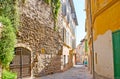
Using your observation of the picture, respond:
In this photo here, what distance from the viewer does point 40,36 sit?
54.1 ft

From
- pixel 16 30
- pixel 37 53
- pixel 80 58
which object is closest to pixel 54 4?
pixel 37 53

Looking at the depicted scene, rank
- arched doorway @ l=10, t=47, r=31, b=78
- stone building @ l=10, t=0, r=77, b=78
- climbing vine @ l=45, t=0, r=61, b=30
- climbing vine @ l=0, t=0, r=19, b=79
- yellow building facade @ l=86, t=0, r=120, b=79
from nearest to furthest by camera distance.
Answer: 1. yellow building facade @ l=86, t=0, r=120, b=79
2. climbing vine @ l=0, t=0, r=19, b=79
3. arched doorway @ l=10, t=47, r=31, b=78
4. stone building @ l=10, t=0, r=77, b=78
5. climbing vine @ l=45, t=0, r=61, b=30

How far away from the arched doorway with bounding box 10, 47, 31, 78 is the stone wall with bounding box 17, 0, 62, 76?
1.89ft

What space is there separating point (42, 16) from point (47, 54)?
332cm

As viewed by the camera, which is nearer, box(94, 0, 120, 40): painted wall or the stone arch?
box(94, 0, 120, 40): painted wall

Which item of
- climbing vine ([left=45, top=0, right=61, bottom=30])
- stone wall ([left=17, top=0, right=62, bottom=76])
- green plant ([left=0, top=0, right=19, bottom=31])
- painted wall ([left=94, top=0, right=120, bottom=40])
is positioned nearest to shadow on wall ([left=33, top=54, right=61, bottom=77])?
stone wall ([left=17, top=0, right=62, bottom=76])

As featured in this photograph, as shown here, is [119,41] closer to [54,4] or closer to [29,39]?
[29,39]

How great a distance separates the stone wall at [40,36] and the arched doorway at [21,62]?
57 cm

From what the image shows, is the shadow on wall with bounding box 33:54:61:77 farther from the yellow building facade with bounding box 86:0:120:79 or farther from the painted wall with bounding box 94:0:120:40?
the painted wall with bounding box 94:0:120:40

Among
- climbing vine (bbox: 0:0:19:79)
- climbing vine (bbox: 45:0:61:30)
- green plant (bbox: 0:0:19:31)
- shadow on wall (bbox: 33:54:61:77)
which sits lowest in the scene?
shadow on wall (bbox: 33:54:61:77)

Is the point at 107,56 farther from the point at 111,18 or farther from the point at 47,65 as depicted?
the point at 47,65

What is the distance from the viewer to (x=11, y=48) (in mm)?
10289

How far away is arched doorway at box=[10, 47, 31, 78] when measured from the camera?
512 inches

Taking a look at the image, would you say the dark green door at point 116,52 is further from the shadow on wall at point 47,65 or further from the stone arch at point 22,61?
the shadow on wall at point 47,65
